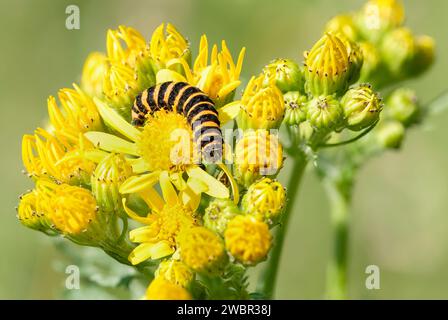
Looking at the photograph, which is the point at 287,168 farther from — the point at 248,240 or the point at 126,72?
the point at 248,240

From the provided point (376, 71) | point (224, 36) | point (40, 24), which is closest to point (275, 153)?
point (376, 71)

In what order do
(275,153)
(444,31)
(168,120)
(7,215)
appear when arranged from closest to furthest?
(275,153), (168,120), (7,215), (444,31)

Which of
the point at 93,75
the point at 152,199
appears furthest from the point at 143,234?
the point at 93,75

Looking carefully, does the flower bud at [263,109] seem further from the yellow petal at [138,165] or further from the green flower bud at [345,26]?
the green flower bud at [345,26]

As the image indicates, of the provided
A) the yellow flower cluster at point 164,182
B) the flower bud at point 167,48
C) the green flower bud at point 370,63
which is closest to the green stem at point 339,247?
the green flower bud at point 370,63

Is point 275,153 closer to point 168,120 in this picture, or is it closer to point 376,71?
point 168,120

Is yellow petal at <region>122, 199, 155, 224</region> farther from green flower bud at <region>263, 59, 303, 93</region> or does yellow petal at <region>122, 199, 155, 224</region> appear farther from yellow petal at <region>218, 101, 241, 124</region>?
green flower bud at <region>263, 59, 303, 93</region>

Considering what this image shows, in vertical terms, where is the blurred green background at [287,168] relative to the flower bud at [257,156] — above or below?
above
